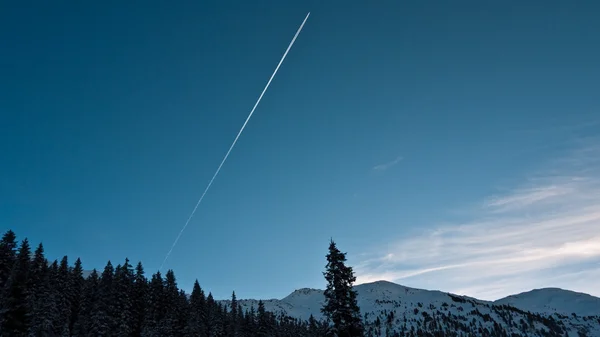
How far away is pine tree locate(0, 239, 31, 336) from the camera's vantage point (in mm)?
52000

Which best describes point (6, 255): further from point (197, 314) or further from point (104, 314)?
point (197, 314)

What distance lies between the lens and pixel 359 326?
106ft

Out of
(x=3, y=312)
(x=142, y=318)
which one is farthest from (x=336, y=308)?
(x=142, y=318)

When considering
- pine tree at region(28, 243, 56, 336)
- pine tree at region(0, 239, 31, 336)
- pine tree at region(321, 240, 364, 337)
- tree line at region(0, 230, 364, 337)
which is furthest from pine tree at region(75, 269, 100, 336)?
pine tree at region(321, 240, 364, 337)

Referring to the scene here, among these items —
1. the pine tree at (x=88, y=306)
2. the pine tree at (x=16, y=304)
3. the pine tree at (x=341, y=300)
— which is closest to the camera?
the pine tree at (x=341, y=300)

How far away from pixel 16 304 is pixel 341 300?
157 feet

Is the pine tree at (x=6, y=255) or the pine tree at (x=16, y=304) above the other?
the pine tree at (x=6, y=255)

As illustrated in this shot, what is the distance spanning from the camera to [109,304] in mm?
64125

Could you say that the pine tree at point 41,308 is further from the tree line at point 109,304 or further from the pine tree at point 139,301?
the pine tree at point 139,301

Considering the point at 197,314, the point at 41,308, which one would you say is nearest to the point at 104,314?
the point at 41,308

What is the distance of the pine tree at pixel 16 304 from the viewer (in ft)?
171

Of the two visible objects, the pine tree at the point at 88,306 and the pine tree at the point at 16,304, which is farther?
the pine tree at the point at 88,306

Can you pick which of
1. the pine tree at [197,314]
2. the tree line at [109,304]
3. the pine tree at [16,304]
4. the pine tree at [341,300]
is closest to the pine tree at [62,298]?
the tree line at [109,304]

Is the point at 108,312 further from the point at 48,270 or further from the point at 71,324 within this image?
the point at 48,270
